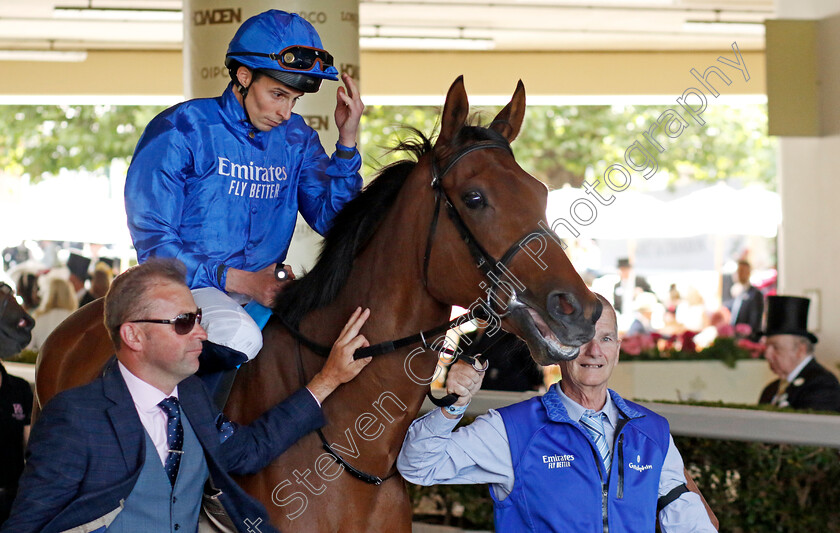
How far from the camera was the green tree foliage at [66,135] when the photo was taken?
51.1ft

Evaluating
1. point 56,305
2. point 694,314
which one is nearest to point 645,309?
point 694,314

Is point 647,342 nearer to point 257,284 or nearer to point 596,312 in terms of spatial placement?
point 257,284

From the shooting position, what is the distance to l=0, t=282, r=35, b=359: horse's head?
446cm

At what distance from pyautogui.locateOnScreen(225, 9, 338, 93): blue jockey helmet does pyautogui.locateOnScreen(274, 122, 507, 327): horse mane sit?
305 mm

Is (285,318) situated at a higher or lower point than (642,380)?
higher

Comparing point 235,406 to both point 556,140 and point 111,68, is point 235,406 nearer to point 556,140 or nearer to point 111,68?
point 111,68

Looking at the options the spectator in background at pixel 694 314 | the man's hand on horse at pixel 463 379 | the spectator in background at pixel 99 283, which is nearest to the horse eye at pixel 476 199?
the man's hand on horse at pixel 463 379

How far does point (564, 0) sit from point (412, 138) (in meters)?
8.53

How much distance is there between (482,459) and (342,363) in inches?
20.1

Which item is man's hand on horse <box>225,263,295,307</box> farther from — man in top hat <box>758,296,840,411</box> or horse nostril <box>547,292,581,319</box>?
man in top hat <box>758,296,840,411</box>

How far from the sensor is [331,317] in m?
2.32

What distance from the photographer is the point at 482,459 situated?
241cm

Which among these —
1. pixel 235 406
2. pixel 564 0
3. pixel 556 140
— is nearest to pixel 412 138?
pixel 235 406

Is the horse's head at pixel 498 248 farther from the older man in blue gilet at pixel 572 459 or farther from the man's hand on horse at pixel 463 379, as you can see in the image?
the older man in blue gilet at pixel 572 459
